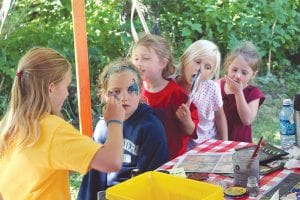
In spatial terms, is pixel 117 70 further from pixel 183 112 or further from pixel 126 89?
pixel 183 112

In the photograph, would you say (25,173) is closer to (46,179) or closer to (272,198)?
(46,179)

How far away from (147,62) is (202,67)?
33 centimetres

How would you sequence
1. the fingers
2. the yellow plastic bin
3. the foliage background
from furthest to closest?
1. the foliage background
2. the fingers
3. the yellow plastic bin

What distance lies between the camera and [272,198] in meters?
1.64

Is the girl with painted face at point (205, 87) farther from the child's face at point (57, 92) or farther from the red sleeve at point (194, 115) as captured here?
the child's face at point (57, 92)

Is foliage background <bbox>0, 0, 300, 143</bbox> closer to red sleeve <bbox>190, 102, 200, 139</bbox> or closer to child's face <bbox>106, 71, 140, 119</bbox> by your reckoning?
red sleeve <bbox>190, 102, 200, 139</bbox>

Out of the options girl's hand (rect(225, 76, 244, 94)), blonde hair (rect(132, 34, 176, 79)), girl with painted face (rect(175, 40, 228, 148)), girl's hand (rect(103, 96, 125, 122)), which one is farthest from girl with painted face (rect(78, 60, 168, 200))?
girl's hand (rect(225, 76, 244, 94))

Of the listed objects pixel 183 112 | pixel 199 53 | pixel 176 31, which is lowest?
pixel 183 112

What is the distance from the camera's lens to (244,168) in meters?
1.81

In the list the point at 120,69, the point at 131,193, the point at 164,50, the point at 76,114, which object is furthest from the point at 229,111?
the point at 76,114

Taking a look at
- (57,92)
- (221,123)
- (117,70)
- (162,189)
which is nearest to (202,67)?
(221,123)

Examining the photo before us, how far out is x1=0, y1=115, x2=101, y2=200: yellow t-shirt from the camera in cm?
181

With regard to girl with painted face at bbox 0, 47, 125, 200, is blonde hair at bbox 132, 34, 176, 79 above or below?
above

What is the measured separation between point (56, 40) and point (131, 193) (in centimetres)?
415
